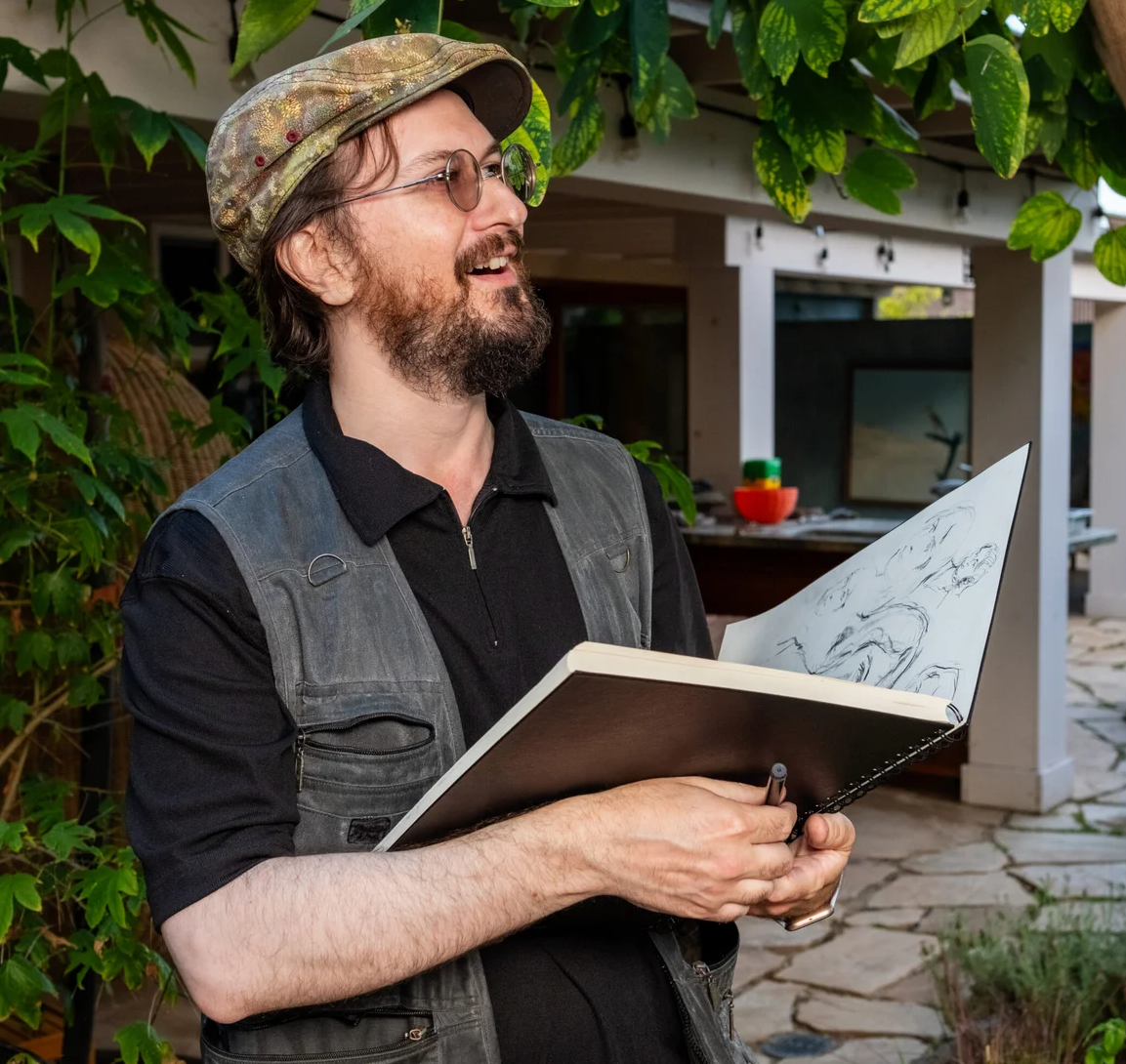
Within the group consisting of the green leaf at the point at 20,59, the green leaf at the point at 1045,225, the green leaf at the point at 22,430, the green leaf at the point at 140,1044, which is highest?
the green leaf at the point at 20,59

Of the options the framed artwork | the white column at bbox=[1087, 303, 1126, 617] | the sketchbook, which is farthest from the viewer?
the white column at bbox=[1087, 303, 1126, 617]

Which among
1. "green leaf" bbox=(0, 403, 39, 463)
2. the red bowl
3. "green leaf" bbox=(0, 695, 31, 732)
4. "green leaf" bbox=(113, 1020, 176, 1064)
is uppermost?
"green leaf" bbox=(0, 403, 39, 463)

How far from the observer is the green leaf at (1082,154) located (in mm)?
2113

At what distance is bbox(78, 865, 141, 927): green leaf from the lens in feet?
7.95

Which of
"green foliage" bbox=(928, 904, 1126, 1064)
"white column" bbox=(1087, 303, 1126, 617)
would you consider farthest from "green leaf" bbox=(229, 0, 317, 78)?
"white column" bbox=(1087, 303, 1126, 617)

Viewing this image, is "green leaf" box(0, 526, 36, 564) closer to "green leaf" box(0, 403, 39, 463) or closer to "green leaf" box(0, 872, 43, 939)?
"green leaf" box(0, 403, 39, 463)

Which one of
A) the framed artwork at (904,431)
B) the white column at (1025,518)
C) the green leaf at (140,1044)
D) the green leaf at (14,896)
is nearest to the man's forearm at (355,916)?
the green leaf at (14,896)

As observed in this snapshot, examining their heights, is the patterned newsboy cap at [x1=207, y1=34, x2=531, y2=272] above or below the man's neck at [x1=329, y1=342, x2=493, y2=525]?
above

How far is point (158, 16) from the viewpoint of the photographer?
8.71 feet

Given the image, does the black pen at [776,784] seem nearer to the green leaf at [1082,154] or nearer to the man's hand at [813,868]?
the man's hand at [813,868]

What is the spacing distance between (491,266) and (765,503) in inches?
234

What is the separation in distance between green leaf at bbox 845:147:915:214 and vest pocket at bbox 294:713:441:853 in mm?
921

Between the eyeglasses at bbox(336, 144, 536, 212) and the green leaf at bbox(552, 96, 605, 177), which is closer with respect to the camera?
the eyeglasses at bbox(336, 144, 536, 212)

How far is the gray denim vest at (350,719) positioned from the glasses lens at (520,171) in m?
0.45
